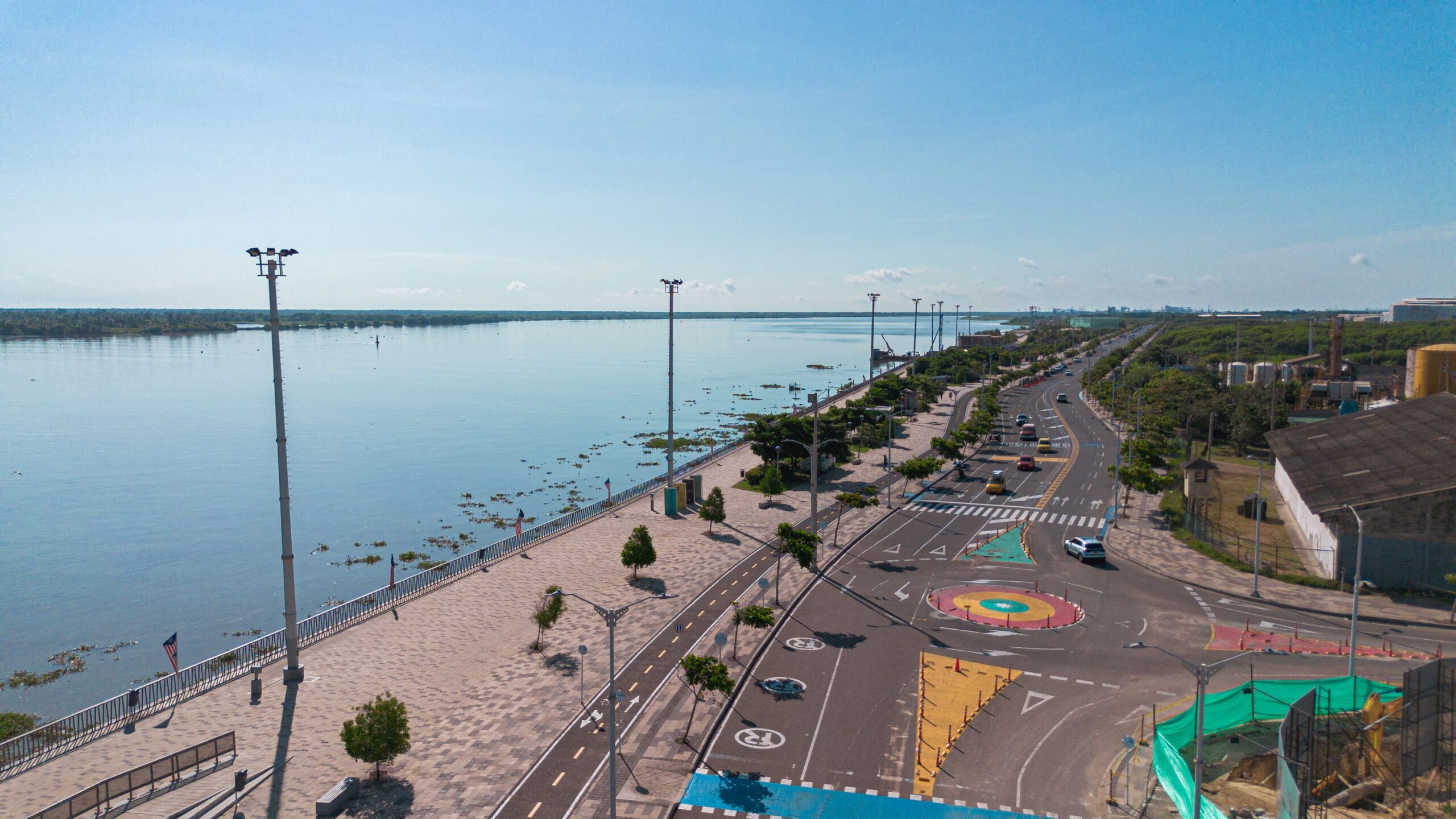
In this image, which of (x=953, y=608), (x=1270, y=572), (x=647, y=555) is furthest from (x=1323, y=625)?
(x=647, y=555)

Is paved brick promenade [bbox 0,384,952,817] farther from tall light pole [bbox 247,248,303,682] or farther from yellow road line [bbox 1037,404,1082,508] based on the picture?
yellow road line [bbox 1037,404,1082,508]

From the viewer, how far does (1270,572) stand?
4350 centimetres

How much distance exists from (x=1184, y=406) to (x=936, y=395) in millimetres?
40396

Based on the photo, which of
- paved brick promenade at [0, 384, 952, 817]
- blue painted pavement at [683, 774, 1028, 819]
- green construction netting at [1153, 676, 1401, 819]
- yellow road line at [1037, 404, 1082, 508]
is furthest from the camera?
yellow road line at [1037, 404, 1082, 508]

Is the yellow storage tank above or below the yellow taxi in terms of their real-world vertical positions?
above

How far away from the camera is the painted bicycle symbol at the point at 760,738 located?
86.6 ft

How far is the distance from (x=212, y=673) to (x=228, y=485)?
53863 mm

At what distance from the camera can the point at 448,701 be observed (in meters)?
29.8

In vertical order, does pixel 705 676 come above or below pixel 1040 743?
above

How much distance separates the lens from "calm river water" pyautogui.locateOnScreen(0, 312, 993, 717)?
46.4 meters

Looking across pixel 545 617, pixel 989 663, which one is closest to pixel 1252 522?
pixel 989 663

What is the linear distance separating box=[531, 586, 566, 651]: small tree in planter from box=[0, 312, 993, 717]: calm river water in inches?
780

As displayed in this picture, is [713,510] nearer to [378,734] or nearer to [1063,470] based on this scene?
[378,734]

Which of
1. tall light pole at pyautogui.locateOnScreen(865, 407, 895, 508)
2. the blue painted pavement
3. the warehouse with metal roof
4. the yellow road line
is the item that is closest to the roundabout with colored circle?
the warehouse with metal roof
